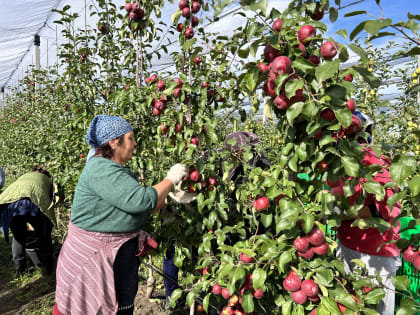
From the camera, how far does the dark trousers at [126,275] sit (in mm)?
1677

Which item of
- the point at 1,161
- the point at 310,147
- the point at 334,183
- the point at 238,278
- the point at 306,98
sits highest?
the point at 306,98

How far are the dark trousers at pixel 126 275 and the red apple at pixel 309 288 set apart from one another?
0.98m

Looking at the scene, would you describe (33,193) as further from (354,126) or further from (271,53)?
(354,126)

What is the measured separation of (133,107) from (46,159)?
2.44 metres

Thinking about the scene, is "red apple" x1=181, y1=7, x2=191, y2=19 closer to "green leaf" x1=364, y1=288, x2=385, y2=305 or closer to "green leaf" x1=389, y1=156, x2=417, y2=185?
"green leaf" x1=389, y1=156, x2=417, y2=185

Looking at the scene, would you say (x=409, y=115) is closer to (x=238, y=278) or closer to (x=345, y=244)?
(x=345, y=244)

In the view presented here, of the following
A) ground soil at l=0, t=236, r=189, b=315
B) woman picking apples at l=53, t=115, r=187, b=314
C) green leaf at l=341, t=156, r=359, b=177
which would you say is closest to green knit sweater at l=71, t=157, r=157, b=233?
woman picking apples at l=53, t=115, r=187, b=314

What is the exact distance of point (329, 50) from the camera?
95 centimetres

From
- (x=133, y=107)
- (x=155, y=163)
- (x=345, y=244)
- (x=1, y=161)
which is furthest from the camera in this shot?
(x=1, y=161)

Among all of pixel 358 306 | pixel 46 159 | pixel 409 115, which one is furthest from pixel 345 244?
pixel 46 159

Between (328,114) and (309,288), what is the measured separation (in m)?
0.62

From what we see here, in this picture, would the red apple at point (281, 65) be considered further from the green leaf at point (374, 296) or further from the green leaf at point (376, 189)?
the green leaf at point (374, 296)

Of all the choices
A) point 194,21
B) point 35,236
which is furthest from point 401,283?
point 35,236

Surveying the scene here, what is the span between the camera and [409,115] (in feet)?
5.85
